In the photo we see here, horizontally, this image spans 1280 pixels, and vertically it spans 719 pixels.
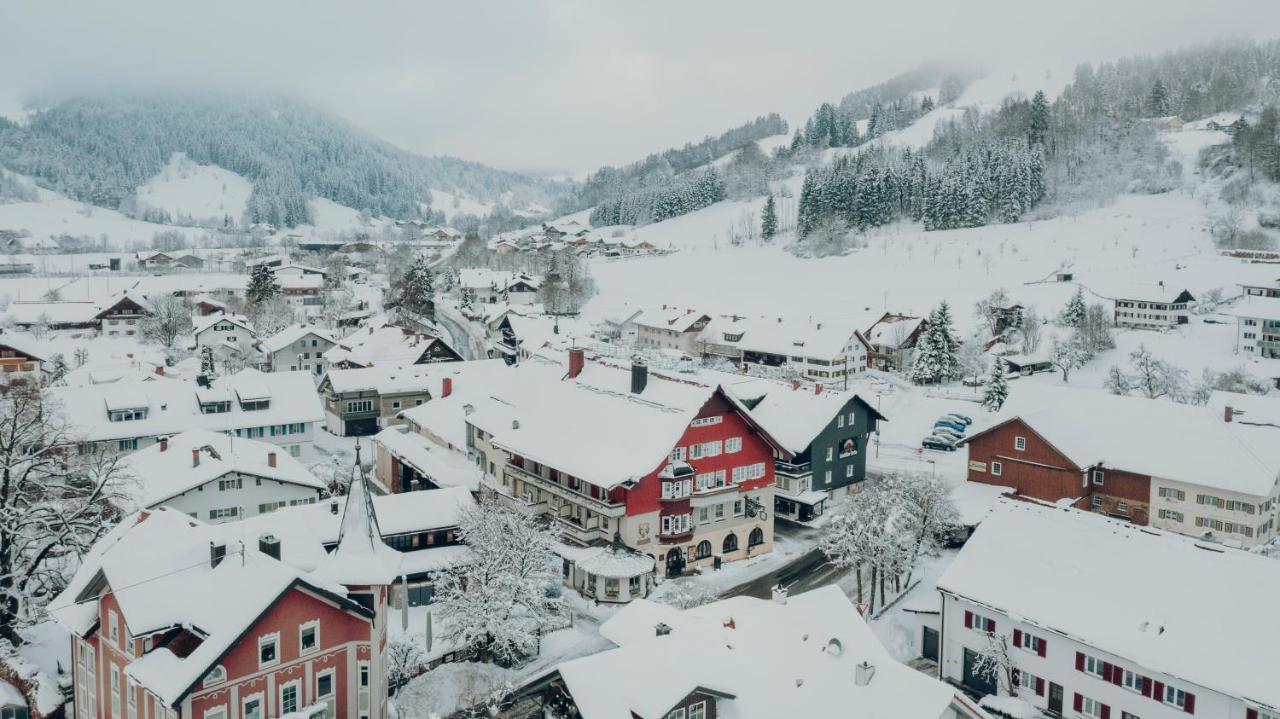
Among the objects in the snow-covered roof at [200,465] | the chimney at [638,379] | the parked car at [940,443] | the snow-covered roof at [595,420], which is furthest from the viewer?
the parked car at [940,443]

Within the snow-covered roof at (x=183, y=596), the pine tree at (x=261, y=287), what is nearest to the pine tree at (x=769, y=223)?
the pine tree at (x=261, y=287)

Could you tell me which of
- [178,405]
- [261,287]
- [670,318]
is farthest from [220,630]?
[261,287]

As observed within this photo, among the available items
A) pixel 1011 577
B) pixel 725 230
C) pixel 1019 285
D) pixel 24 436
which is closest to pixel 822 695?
pixel 1011 577

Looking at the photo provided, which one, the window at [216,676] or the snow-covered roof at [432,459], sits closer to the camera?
the window at [216,676]

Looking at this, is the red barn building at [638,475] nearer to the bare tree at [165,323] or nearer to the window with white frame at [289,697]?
the window with white frame at [289,697]

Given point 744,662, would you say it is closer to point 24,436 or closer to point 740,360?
point 24,436

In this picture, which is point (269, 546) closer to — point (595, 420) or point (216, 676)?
point (216, 676)

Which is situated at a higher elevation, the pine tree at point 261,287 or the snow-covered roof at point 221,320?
the pine tree at point 261,287
